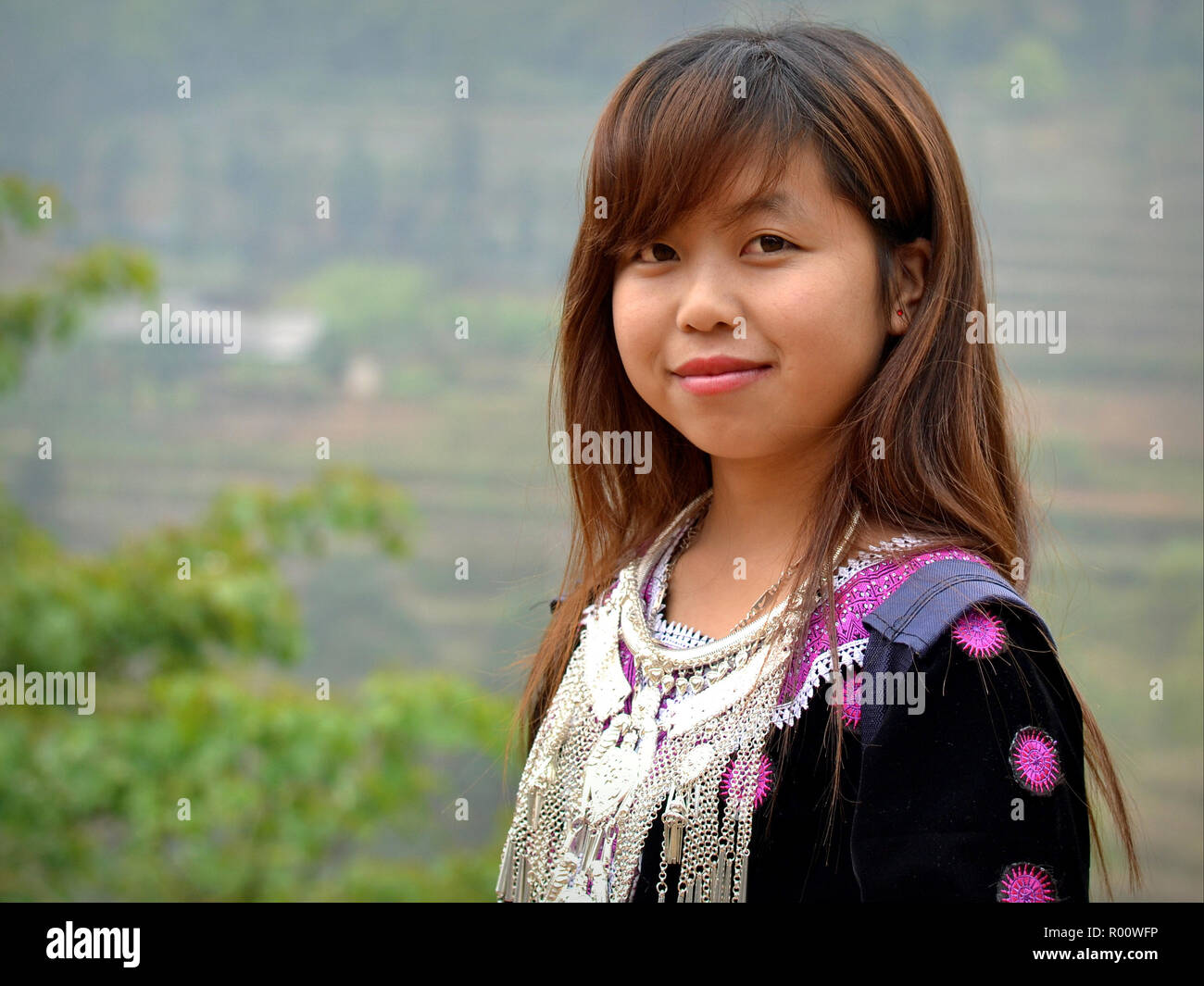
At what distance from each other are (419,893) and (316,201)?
163cm

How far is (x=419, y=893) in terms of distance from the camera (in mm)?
2525

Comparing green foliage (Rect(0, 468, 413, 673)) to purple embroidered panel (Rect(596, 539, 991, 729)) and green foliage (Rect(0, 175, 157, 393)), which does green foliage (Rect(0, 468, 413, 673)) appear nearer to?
green foliage (Rect(0, 175, 157, 393))

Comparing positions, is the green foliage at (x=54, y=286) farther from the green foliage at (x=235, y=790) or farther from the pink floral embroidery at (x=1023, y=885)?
the pink floral embroidery at (x=1023, y=885)

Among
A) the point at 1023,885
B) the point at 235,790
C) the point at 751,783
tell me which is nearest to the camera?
the point at 1023,885

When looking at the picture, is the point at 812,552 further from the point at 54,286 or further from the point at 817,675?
the point at 54,286

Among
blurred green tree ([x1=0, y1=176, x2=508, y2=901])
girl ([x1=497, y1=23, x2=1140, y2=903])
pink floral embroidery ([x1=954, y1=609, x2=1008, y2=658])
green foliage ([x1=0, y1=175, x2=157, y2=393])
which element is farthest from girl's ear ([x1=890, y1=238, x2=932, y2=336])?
green foliage ([x1=0, y1=175, x2=157, y2=393])

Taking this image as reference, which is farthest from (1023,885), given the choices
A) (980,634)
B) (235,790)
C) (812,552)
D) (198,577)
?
(198,577)

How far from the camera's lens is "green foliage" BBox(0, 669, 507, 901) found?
7.63 ft

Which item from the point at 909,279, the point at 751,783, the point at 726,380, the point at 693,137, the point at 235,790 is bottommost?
the point at 235,790

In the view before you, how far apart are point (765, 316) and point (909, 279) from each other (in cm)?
19

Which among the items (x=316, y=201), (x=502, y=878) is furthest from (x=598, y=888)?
(x=316, y=201)

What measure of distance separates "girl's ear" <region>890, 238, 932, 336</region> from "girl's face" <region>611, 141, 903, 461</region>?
0.02m

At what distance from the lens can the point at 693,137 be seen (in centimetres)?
107
